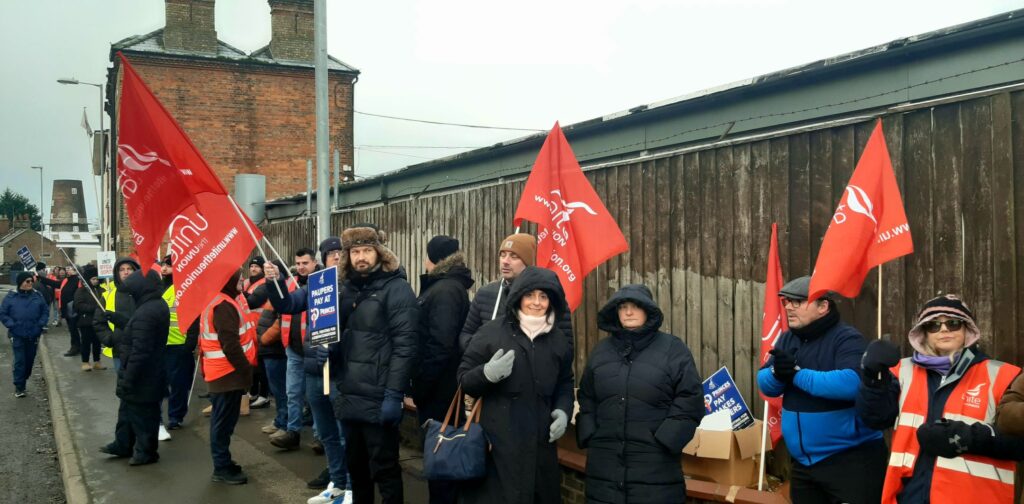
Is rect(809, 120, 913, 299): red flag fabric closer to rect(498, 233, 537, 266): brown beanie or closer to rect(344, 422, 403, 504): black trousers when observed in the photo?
rect(498, 233, 537, 266): brown beanie

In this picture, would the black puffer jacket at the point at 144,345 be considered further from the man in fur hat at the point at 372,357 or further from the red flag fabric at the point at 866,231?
the red flag fabric at the point at 866,231

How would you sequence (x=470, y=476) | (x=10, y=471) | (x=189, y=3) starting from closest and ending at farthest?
(x=470, y=476)
(x=10, y=471)
(x=189, y=3)

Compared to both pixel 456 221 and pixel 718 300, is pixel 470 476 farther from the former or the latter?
pixel 456 221

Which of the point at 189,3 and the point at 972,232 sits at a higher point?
the point at 189,3

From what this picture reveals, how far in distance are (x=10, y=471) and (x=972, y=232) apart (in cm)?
903

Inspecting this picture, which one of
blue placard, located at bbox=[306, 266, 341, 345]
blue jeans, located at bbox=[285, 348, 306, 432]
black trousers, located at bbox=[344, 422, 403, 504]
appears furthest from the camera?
blue jeans, located at bbox=[285, 348, 306, 432]

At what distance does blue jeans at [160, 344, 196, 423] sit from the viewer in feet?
30.6

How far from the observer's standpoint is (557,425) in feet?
13.9

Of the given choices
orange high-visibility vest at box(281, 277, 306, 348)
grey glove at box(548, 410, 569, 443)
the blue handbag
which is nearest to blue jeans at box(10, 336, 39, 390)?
orange high-visibility vest at box(281, 277, 306, 348)

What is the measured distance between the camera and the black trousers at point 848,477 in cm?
372

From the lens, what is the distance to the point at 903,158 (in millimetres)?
4352

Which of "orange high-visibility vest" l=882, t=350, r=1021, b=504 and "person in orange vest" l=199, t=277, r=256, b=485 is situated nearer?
"orange high-visibility vest" l=882, t=350, r=1021, b=504

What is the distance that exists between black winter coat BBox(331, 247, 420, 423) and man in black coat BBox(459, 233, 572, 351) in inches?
15.7

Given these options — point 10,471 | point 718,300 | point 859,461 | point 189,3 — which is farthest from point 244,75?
point 859,461
